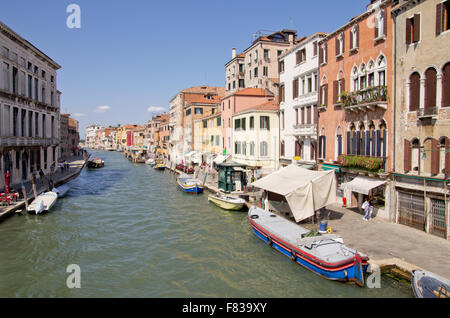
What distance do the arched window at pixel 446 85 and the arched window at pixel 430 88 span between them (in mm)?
465

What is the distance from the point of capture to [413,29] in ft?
54.0

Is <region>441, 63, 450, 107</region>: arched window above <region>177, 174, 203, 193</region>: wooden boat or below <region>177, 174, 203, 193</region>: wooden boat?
above

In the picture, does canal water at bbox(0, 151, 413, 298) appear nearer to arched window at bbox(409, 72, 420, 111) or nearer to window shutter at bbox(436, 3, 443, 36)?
arched window at bbox(409, 72, 420, 111)

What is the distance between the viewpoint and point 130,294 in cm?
1263

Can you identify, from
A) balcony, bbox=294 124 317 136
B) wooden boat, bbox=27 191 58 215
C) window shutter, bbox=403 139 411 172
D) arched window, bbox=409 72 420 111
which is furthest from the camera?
balcony, bbox=294 124 317 136

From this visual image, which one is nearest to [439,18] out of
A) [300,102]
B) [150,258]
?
[300,102]

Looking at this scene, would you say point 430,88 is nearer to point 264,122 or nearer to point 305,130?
point 305,130

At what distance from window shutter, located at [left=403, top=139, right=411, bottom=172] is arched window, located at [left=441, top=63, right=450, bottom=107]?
8.27ft

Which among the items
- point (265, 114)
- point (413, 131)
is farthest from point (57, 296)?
point (265, 114)

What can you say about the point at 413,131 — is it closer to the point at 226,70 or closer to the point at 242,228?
the point at 242,228

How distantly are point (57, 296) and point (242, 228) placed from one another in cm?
1150

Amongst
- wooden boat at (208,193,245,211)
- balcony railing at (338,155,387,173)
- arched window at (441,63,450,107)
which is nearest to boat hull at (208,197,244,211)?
wooden boat at (208,193,245,211)

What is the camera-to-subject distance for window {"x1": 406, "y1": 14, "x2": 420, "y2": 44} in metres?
16.0

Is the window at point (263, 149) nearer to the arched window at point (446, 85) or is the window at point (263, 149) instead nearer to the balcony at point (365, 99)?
the balcony at point (365, 99)
